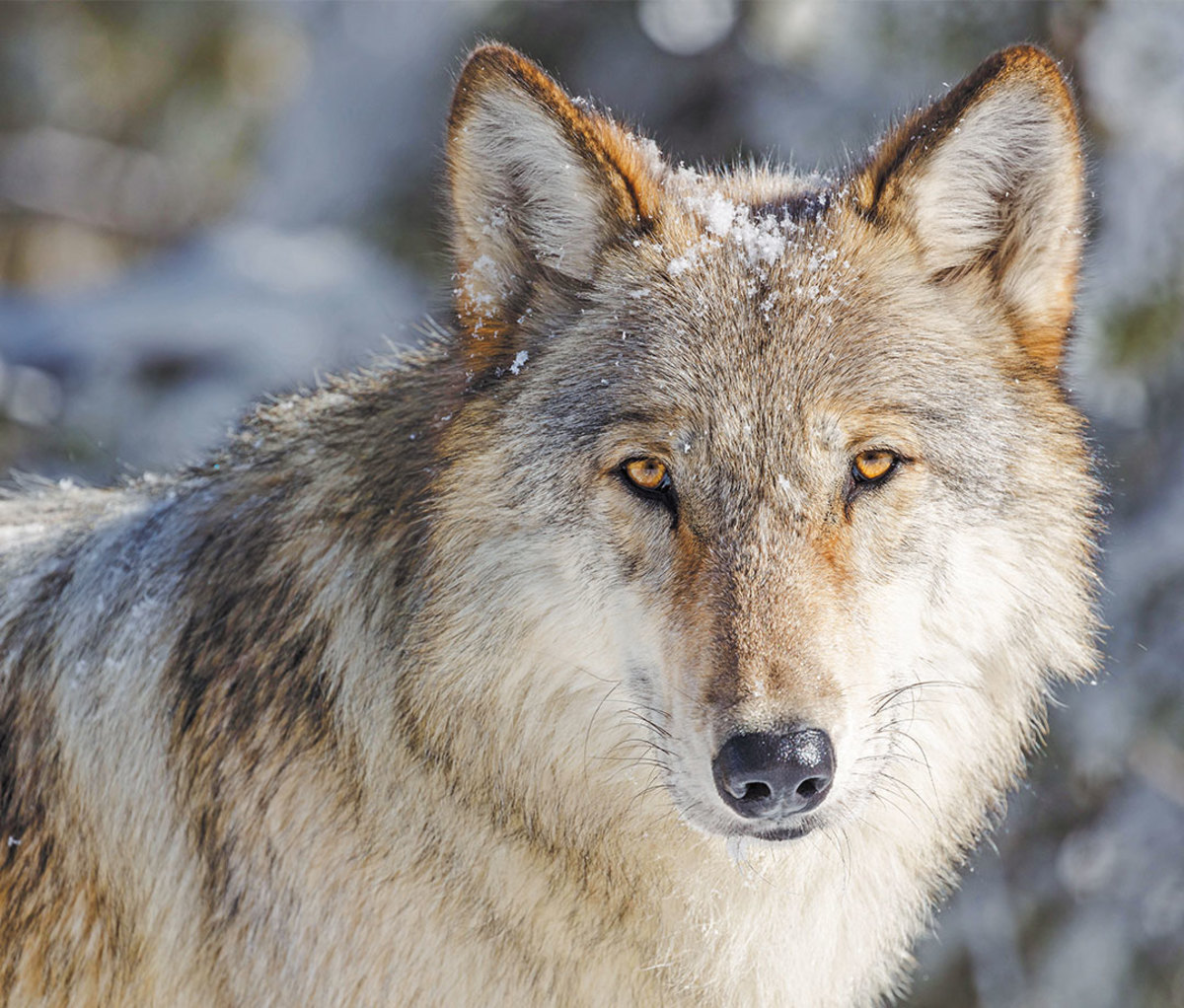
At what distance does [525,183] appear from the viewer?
2658mm

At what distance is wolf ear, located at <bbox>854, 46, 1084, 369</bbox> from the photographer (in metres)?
2.57

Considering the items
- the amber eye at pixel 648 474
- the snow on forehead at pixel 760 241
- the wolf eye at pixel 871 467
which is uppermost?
the snow on forehead at pixel 760 241

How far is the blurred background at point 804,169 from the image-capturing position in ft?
18.5

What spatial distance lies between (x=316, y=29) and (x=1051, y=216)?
9784mm

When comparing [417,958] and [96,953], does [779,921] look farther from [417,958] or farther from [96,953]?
[96,953]

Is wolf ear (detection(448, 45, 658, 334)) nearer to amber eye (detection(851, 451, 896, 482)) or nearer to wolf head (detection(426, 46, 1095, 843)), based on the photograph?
wolf head (detection(426, 46, 1095, 843))

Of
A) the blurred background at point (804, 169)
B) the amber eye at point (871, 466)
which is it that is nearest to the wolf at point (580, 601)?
the amber eye at point (871, 466)

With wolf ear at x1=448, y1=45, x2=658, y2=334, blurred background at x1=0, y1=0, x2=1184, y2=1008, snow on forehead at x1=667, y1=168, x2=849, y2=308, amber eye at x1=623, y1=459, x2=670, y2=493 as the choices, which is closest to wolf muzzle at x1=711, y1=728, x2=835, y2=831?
amber eye at x1=623, y1=459, x2=670, y2=493

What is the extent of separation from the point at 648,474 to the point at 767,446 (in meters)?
0.23

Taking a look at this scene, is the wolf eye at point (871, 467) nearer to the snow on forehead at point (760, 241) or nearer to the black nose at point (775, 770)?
the snow on forehead at point (760, 241)

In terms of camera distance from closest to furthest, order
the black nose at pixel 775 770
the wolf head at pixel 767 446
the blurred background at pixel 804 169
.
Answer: the black nose at pixel 775 770, the wolf head at pixel 767 446, the blurred background at pixel 804 169

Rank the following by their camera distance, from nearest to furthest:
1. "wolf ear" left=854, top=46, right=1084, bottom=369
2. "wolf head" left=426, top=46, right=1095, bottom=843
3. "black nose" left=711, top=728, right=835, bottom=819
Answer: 1. "black nose" left=711, top=728, right=835, bottom=819
2. "wolf head" left=426, top=46, right=1095, bottom=843
3. "wolf ear" left=854, top=46, right=1084, bottom=369

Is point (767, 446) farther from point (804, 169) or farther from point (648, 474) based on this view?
point (804, 169)

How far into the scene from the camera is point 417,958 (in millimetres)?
2533
